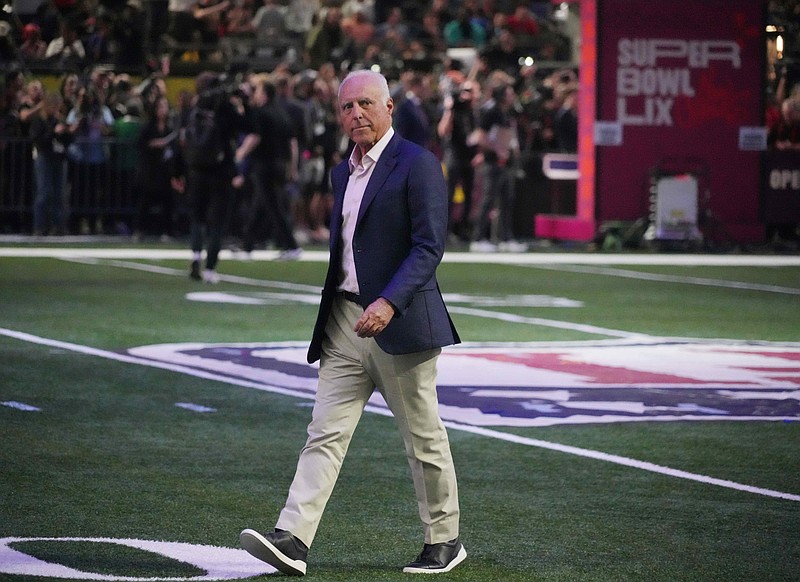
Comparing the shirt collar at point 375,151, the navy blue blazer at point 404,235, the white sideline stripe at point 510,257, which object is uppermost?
the shirt collar at point 375,151

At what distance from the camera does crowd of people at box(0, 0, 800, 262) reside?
23.4 m

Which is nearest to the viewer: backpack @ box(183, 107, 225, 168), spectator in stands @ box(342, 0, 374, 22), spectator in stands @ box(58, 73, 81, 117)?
backpack @ box(183, 107, 225, 168)

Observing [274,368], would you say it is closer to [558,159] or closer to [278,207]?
[278,207]

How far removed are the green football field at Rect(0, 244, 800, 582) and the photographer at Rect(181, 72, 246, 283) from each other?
1.07m

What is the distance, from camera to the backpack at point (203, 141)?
739 inches

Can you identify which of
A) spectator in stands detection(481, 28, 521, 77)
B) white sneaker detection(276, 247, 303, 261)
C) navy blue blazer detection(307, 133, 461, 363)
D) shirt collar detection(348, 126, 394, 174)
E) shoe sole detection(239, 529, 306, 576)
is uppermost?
spectator in stands detection(481, 28, 521, 77)

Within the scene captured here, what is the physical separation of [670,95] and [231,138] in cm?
954

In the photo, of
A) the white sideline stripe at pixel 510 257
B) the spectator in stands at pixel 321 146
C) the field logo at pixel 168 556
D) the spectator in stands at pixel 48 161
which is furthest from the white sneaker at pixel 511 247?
the field logo at pixel 168 556

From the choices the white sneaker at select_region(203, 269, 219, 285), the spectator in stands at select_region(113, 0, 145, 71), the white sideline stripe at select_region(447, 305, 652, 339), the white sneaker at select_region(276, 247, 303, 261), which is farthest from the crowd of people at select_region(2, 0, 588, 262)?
the white sideline stripe at select_region(447, 305, 652, 339)

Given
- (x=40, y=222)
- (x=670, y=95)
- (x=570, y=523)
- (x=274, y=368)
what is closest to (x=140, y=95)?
(x=40, y=222)

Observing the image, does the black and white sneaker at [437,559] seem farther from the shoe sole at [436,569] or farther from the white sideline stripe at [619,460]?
the white sideline stripe at [619,460]

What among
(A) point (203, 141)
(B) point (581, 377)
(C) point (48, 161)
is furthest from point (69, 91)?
(B) point (581, 377)

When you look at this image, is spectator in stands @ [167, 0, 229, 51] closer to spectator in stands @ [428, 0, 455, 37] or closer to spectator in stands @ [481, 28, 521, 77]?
spectator in stands @ [481, 28, 521, 77]

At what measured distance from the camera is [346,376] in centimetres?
659
